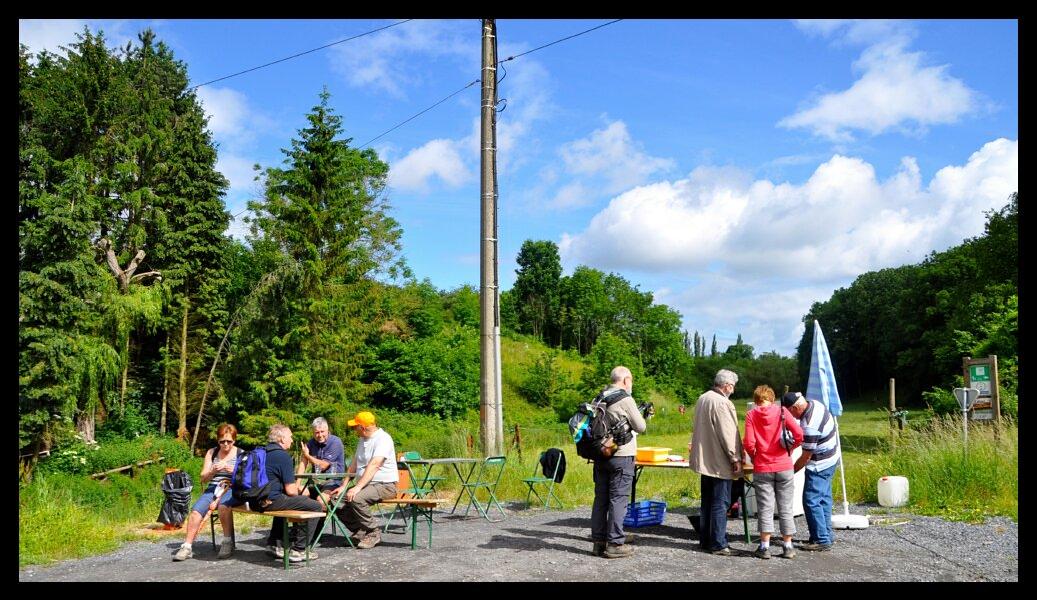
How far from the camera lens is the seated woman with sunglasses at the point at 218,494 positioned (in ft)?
26.8

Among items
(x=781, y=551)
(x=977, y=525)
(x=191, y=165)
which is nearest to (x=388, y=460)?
(x=781, y=551)

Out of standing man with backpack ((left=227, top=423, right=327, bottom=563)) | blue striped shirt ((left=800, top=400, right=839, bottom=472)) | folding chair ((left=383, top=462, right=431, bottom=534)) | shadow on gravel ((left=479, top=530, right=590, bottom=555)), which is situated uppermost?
blue striped shirt ((left=800, top=400, right=839, bottom=472))

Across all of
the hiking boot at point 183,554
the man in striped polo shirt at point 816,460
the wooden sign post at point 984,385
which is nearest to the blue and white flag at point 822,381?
the man in striped polo shirt at point 816,460

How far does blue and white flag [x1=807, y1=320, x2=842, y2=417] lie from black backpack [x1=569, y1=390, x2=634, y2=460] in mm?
2381

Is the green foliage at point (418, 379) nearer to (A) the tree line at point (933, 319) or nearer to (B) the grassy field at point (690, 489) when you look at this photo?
(A) the tree line at point (933, 319)

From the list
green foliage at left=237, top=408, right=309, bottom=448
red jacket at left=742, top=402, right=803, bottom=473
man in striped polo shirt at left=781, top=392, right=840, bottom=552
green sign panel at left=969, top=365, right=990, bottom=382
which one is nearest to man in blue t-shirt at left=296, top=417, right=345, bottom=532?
red jacket at left=742, top=402, right=803, bottom=473

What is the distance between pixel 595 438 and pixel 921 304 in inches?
1966

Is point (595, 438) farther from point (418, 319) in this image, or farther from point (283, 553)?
point (418, 319)

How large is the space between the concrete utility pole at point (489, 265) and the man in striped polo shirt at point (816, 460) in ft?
20.5

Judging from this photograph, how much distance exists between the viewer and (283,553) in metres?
8.19

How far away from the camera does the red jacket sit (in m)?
7.88

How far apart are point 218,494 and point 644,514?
4459mm

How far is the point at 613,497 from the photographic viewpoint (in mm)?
8031

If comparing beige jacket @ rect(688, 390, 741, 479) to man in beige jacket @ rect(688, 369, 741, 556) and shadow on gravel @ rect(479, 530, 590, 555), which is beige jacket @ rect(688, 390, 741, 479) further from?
shadow on gravel @ rect(479, 530, 590, 555)
